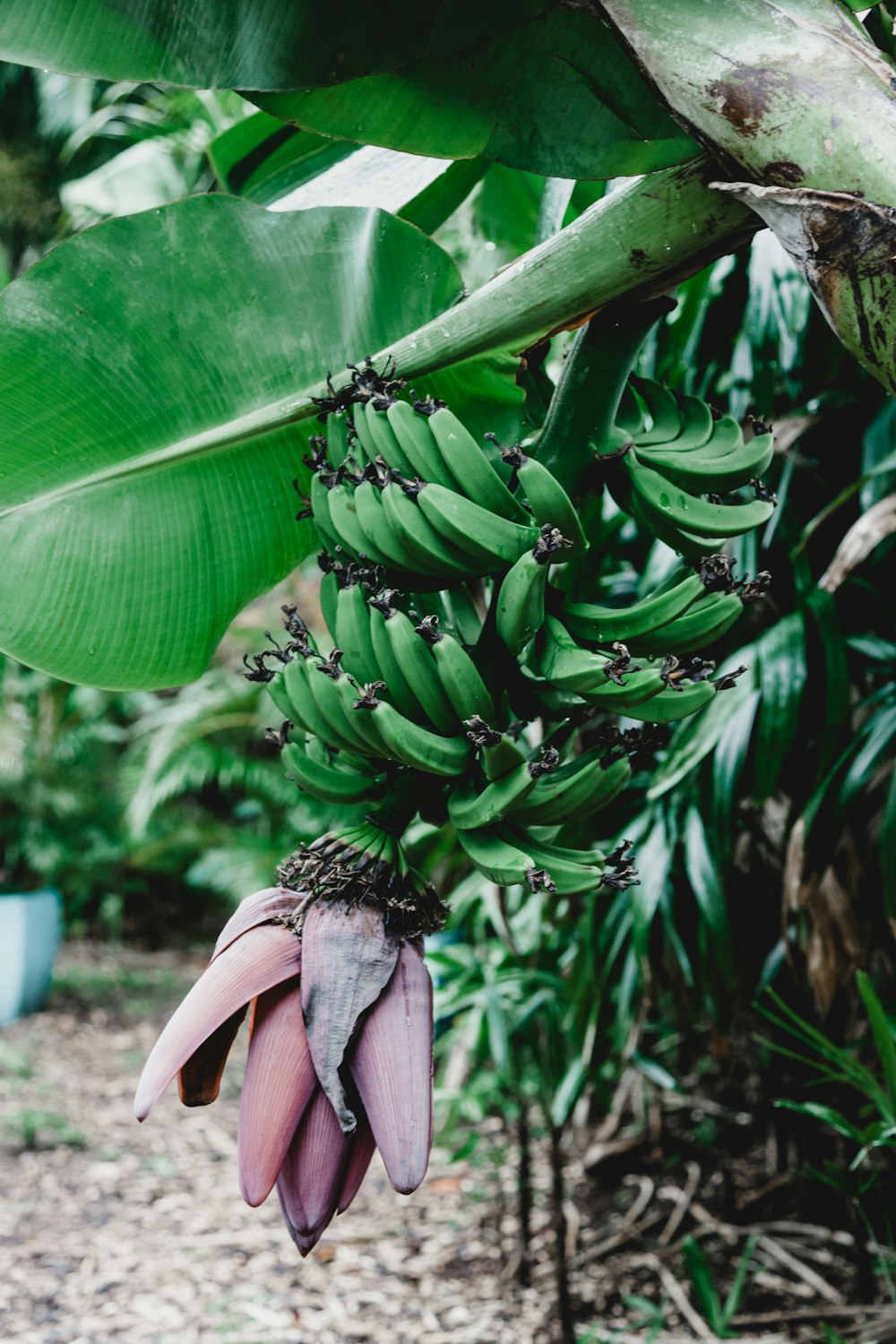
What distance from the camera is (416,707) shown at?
65 centimetres

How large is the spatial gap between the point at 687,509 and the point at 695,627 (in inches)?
3.5

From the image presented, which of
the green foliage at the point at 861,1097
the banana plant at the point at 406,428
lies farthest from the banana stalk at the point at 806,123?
the green foliage at the point at 861,1097

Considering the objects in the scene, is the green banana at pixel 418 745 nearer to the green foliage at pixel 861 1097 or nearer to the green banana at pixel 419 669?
the green banana at pixel 419 669

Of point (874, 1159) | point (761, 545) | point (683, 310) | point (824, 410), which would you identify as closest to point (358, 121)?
point (683, 310)

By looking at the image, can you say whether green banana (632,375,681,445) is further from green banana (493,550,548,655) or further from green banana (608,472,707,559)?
green banana (493,550,548,655)

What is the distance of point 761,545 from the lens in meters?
1.26

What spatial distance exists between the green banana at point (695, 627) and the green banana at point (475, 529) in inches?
4.4

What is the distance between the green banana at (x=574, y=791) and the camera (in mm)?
647

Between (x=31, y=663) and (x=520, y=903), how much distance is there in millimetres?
1267

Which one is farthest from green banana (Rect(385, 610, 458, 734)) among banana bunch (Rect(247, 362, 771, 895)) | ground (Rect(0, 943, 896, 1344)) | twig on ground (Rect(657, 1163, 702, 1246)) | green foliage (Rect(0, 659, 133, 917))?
green foliage (Rect(0, 659, 133, 917))

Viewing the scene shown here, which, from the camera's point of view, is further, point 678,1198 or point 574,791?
point 678,1198

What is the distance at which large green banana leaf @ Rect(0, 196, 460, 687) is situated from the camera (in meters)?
0.75

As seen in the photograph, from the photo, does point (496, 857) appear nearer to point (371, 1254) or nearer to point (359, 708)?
point (359, 708)

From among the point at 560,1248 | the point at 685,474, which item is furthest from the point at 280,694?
the point at 560,1248
